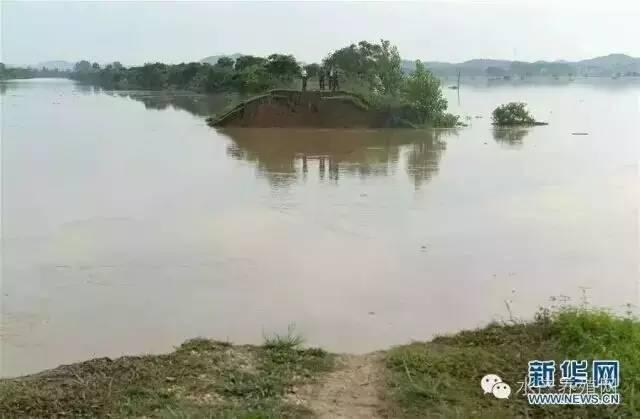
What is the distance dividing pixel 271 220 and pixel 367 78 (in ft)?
61.3

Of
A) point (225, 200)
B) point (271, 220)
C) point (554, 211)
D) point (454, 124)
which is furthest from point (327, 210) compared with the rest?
point (454, 124)

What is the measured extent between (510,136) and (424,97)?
3793mm

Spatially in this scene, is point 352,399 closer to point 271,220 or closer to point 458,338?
point 458,338

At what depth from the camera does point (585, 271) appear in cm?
649

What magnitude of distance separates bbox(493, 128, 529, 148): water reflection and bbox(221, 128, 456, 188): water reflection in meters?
1.57

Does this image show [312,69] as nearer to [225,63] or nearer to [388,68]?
[388,68]

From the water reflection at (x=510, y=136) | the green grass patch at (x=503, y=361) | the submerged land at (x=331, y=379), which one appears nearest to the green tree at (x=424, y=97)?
the water reflection at (x=510, y=136)

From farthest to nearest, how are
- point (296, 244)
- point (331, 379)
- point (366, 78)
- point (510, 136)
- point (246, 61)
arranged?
point (246, 61) → point (366, 78) → point (510, 136) → point (296, 244) → point (331, 379)

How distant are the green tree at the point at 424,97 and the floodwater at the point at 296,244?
21.7ft

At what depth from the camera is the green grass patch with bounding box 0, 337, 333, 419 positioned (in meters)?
3.18

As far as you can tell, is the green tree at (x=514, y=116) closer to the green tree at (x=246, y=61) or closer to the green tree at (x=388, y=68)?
the green tree at (x=388, y=68)

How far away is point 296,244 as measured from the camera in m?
7.39

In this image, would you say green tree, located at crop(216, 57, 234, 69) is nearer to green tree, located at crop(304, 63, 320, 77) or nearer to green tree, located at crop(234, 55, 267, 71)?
green tree, located at crop(234, 55, 267, 71)

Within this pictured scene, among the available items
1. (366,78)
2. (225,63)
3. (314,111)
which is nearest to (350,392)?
(314,111)
